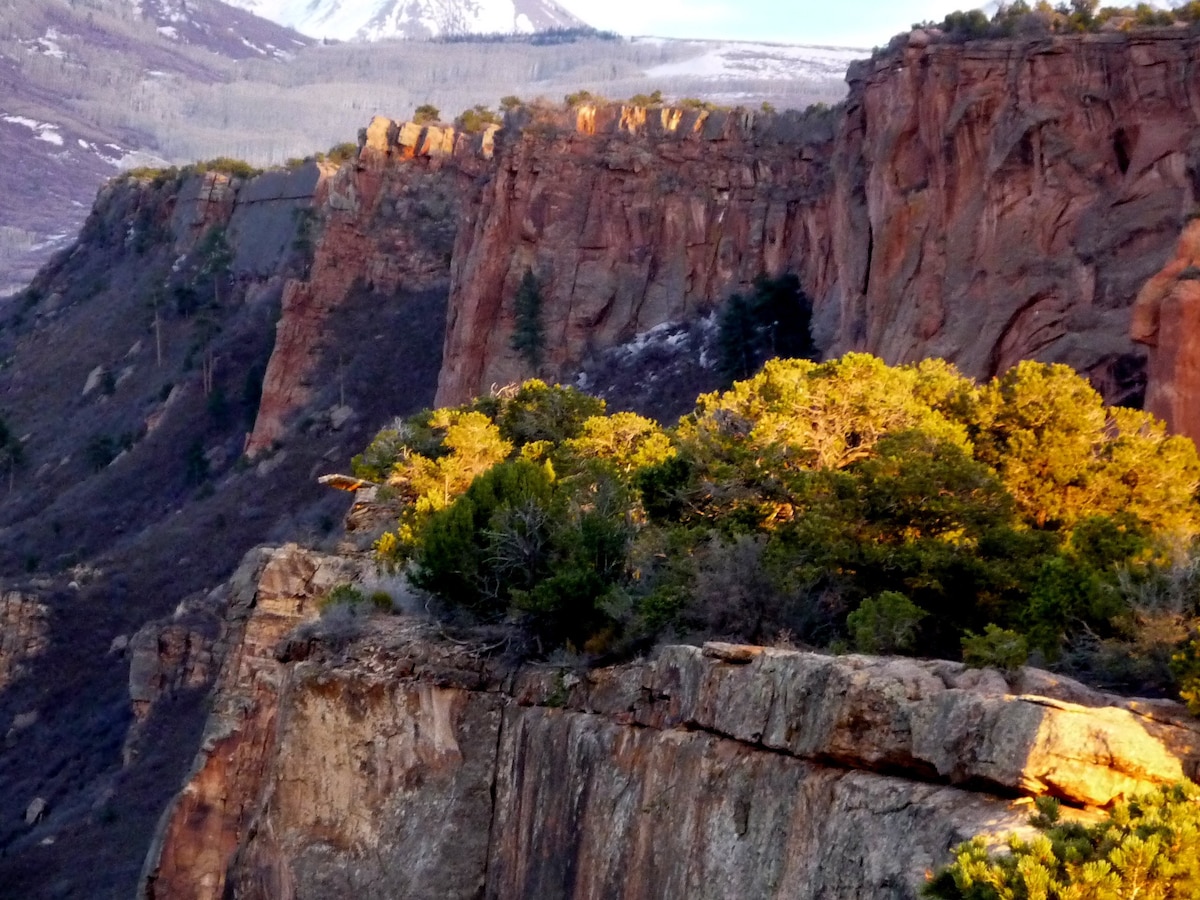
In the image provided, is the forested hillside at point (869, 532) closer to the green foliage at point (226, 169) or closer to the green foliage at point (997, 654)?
the green foliage at point (997, 654)

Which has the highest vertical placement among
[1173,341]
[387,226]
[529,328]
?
[1173,341]

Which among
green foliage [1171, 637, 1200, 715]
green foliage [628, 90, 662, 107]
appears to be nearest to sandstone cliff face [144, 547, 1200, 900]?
green foliage [1171, 637, 1200, 715]

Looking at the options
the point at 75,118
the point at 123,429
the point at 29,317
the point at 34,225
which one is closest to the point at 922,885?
the point at 123,429

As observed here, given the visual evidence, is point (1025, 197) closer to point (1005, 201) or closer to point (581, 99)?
point (1005, 201)

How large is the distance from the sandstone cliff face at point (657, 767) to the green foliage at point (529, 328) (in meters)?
39.5

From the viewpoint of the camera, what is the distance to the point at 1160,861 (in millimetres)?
9867

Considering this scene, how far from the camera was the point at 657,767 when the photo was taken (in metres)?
16.5

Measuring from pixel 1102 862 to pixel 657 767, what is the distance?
7.01 m

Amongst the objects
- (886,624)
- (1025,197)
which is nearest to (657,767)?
(886,624)

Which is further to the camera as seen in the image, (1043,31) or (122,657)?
(122,657)

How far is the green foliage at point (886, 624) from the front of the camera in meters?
16.0

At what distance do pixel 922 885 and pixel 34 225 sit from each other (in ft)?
547

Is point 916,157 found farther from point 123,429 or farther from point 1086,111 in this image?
point 123,429

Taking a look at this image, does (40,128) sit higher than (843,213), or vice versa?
(843,213)
